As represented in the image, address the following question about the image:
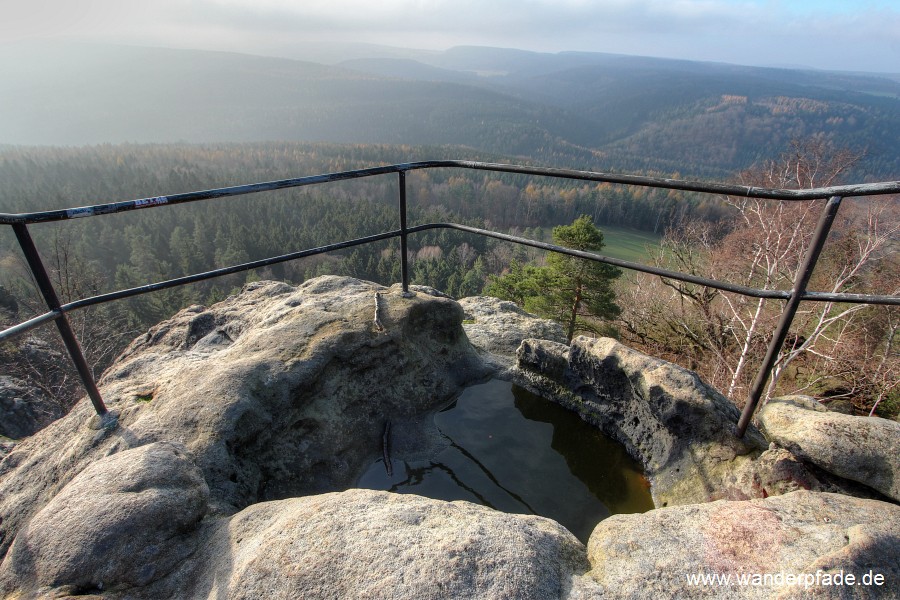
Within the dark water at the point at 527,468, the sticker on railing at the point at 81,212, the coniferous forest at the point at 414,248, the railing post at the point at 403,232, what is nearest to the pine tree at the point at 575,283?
the coniferous forest at the point at 414,248

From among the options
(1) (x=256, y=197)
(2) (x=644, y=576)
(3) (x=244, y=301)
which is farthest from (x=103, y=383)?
(1) (x=256, y=197)

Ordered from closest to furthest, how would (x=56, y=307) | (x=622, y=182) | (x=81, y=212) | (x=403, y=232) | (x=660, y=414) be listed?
(x=81, y=212) < (x=56, y=307) < (x=622, y=182) < (x=660, y=414) < (x=403, y=232)

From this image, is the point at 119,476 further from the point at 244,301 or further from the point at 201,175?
the point at 201,175

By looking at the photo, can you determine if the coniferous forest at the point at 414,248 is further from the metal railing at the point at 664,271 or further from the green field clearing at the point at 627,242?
the metal railing at the point at 664,271

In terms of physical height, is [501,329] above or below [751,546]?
below

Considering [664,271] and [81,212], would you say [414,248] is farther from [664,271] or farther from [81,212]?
[81,212]

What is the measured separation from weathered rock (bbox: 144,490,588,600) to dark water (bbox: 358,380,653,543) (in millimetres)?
824

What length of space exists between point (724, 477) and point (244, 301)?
4620 millimetres

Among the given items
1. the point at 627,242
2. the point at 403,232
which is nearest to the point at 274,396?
the point at 403,232

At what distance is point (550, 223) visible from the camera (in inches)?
2995

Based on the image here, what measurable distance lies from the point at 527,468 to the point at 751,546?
1.50 meters

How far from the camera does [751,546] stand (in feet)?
6.27

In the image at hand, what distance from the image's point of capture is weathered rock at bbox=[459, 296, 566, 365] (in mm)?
4664

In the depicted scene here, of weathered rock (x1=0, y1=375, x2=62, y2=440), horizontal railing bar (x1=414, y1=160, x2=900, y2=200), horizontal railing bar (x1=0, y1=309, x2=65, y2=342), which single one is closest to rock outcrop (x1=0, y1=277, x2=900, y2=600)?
horizontal railing bar (x1=0, y1=309, x2=65, y2=342)
